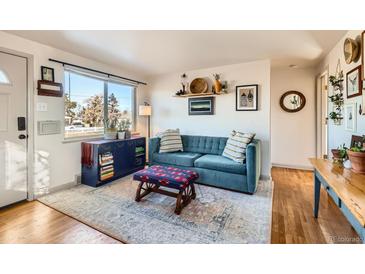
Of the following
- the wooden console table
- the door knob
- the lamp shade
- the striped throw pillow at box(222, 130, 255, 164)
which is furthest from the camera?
the lamp shade

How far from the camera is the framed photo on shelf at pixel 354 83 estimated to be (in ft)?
6.45

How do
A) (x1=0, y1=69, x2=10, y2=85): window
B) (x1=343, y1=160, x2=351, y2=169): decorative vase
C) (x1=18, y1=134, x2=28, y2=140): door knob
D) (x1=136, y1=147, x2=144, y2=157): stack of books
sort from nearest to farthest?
(x1=343, y1=160, x2=351, y2=169): decorative vase < (x1=0, y1=69, x2=10, y2=85): window < (x1=18, y1=134, x2=28, y2=140): door knob < (x1=136, y1=147, x2=144, y2=157): stack of books

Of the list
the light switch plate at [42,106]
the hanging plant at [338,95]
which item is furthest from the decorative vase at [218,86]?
the light switch plate at [42,106]

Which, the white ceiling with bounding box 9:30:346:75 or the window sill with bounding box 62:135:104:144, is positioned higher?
the white ceiling with bounding box 9:30:346:75

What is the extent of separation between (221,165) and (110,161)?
1901 millimetres

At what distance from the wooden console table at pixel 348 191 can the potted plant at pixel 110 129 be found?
3.14 m

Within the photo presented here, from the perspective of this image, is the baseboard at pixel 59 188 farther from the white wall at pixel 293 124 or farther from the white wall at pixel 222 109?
the white wall at pixel 293 124

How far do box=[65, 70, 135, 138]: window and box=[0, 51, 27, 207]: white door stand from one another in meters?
0.61

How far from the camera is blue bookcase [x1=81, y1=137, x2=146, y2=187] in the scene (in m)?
2.99

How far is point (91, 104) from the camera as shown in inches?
135

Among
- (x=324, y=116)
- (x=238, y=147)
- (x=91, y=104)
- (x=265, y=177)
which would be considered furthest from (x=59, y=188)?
(x=324, y=116)

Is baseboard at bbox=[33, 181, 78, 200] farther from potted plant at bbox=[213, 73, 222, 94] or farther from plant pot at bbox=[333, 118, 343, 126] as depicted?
plant pot at bbox=[333, 118, 343, 126]

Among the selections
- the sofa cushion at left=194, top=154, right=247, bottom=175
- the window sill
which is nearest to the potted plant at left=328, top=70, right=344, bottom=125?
the sofa cushion at left=194, top=154, right=247, bottom=175

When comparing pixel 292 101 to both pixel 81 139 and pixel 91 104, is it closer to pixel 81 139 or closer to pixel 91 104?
pixel 91 104
